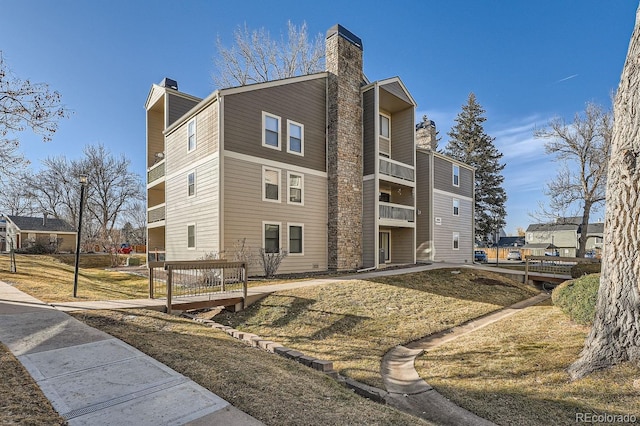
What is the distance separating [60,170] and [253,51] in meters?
28.3

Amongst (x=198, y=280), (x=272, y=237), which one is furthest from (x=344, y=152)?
(x=198, y=280)

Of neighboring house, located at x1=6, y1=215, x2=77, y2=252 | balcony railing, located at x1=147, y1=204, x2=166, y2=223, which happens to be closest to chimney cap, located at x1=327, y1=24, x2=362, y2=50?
balcony railing, located at x1=147, y1=204, x2=166, y2=223

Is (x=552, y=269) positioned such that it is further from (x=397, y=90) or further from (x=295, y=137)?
(x=295, y=137)

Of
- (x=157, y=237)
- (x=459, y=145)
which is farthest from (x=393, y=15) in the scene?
(x=459, y=145)

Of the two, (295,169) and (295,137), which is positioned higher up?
(295,137)

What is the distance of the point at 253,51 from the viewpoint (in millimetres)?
26422

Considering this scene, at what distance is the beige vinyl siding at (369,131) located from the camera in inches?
672

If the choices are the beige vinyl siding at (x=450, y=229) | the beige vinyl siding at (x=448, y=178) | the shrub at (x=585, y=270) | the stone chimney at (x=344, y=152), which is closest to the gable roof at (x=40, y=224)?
the stone chimney at (x=344, y=152)

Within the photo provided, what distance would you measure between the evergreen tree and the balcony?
1939 centimetres

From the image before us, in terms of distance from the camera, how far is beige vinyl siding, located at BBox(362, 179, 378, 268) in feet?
54.8

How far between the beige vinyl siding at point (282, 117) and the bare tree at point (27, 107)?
5.39 metres

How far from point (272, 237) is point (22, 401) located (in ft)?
38.4

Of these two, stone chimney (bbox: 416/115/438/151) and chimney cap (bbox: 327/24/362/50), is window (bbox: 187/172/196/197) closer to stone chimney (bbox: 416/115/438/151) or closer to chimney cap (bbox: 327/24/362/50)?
chimney cap (bbox: 327/24/362/50)

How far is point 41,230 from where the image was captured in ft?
120
